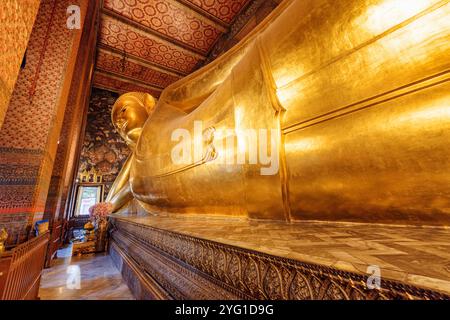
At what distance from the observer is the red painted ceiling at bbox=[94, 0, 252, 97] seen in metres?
3.13

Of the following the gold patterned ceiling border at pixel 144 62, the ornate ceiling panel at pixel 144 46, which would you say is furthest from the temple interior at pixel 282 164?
the gold patterned ceiling border at pixel 144 62

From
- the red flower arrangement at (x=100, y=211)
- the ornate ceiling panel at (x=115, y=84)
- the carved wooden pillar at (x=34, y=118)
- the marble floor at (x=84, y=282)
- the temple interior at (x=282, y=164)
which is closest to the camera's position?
the temple interior at (x=282, y=164)

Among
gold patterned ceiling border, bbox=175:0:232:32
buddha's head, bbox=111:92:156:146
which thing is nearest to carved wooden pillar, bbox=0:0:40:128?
buddha's head, bbox=111:92:156:146

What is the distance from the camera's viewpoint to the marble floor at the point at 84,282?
1.04 metres

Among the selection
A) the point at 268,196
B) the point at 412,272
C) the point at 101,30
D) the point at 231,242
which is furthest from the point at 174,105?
the point at 101,30

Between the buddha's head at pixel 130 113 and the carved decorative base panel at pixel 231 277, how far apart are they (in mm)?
1568

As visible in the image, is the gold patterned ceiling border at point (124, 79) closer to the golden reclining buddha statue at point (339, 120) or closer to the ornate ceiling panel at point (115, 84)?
the ornate ceiling panel at point (115, 84)

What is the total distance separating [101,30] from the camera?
3516mm

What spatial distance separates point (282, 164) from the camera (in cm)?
73

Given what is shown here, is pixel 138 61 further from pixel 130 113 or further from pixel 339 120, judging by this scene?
pixel 339 120

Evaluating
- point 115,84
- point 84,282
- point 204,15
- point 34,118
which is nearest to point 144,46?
point 204,15

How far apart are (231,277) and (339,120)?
0.57 m
